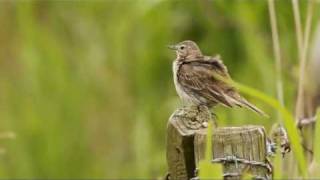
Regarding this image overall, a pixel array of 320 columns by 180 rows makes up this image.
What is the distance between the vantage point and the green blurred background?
354 inches

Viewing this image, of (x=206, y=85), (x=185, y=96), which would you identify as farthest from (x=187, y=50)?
(x=206, y=85)

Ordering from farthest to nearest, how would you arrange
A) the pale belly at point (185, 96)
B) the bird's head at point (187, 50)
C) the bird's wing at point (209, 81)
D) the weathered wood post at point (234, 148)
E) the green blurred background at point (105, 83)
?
1. the green blurred background at point (105, 83)
2. the bird's head at point (187, 50)
3. the pale belly at point (185, 96)
4. the bird's wing at point (209, 81)
5. the weathered wood post at point (234, 148)

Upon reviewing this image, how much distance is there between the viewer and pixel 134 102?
9633mm

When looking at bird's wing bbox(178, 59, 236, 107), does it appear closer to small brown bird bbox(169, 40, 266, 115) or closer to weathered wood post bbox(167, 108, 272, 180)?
small brown bird bbox(169, 40, 266, 115)

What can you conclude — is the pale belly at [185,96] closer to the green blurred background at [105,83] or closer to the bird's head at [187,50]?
the bird's head at [187,50]

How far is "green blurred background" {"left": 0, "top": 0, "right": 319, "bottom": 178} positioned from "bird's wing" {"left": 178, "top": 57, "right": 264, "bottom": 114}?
11.0 ft

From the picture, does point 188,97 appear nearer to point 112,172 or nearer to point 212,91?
point 212,91

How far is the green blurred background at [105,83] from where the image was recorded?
9000 millimetres

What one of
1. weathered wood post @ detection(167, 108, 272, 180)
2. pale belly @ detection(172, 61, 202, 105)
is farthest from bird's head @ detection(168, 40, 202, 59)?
weathered wood post @ detection(167, 108, 272, 180)

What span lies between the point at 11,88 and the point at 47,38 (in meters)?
0.54

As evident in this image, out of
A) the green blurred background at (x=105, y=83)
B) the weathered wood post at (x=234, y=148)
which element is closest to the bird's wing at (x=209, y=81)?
the weathered wood post at (x=234, y=148)

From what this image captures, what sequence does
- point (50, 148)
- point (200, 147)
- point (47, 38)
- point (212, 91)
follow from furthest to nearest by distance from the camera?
point (47, 38), point (50, 148), point (212, 91), point (200, 147)

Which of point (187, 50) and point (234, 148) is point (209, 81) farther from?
point (234, 148)

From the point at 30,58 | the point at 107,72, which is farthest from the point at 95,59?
the point at 30,58
